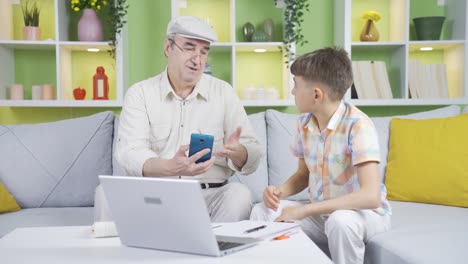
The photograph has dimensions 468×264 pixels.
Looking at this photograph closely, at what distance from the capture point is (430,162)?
2.80 m

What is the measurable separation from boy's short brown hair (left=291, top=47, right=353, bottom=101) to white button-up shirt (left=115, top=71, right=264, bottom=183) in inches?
19.2

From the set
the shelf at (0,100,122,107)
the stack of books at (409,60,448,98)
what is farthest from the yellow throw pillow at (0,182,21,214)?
the stack of books at (409,60,448,98)

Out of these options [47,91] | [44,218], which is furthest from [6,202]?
[47,91]

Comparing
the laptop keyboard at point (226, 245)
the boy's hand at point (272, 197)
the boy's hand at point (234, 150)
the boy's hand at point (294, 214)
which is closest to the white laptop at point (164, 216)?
the laptop keyboard at point (226, 245)

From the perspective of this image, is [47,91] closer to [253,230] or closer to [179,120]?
[179,120]

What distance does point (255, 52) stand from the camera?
3.95 meters

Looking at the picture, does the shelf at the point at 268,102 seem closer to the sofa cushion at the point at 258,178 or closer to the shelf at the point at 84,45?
the sofa cushion at the point at 258,178

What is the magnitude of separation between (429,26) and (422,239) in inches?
79.9

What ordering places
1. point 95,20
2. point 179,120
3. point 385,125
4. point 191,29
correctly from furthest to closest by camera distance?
point 95,20 → point 385,125 → point 179,120 → point 191,29

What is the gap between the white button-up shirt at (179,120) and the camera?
258 centimetres

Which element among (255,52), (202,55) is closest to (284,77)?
(255,52)

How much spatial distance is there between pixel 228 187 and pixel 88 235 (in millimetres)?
801

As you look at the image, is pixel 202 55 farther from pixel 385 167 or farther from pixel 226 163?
pixel 385 167

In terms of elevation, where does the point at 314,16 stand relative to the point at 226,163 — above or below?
above
